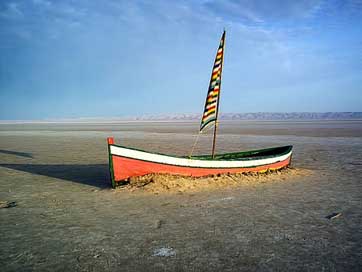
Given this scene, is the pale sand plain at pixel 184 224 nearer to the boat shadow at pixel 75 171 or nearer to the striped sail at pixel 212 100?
the boat shadow at pixel 75 171

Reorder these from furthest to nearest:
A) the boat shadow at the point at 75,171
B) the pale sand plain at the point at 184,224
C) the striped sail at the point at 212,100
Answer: the striped sail at the point at 212,100 < the boat shadow at the point at 75,171 < the pale sand plain at the point at 184,224

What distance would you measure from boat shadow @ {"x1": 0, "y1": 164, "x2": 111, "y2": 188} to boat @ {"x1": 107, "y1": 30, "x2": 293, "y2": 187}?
3.59ft

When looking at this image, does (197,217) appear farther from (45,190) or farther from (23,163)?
(23,163)

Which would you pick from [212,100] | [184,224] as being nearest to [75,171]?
[212,100]

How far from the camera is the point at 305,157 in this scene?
556 inches

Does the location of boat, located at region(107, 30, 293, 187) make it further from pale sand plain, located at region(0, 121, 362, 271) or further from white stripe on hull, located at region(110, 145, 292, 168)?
pale sand plain, located at region(0, 121, 362, 271)

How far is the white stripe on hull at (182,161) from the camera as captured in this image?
317 inches

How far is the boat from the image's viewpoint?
26.6 ft

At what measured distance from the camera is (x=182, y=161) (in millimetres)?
8781

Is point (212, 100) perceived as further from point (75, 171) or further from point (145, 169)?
point (75, 171)

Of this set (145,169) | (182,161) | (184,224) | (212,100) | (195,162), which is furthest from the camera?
(212,100)

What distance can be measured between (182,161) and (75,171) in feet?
16.1

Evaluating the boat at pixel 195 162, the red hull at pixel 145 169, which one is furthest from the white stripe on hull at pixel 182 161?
the red hull at pixel 145 169

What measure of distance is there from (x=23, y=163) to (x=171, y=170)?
8.39 metres
